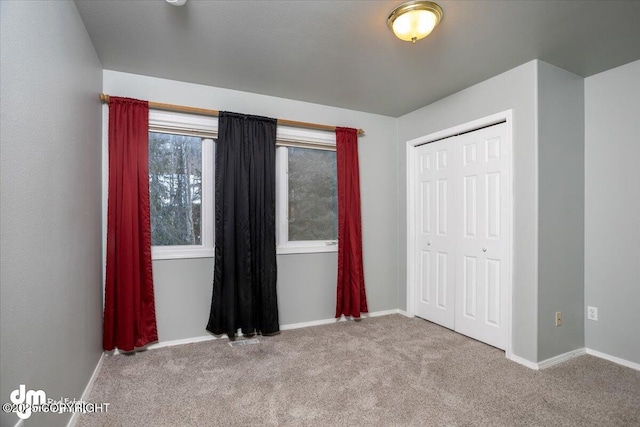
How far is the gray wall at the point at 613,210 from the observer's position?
8.13 feet

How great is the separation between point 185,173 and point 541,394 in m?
3.28

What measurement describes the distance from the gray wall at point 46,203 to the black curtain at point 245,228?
0.98 metres

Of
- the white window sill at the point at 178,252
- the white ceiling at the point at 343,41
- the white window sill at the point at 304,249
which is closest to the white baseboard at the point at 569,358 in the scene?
the white window sill at the point at 304,249

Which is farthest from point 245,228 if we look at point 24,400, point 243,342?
point 24,400

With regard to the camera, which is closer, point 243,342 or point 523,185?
point 523,185

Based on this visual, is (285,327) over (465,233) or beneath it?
beneath

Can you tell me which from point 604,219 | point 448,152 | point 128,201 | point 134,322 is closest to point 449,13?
point 448,152

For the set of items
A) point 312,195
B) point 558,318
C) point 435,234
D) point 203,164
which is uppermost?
point 203,164

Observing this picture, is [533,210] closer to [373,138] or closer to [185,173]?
[373,138]

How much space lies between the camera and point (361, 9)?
1.88 meters

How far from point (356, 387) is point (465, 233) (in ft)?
5.92

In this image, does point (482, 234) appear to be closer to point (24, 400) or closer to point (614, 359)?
point (614, 359)

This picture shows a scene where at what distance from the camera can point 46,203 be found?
146cm

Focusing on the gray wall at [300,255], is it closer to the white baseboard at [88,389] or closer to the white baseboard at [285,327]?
the white baseboard at [285,327]
